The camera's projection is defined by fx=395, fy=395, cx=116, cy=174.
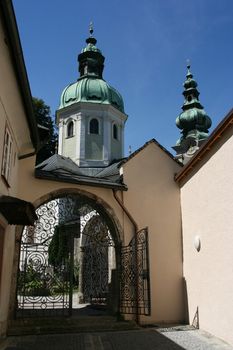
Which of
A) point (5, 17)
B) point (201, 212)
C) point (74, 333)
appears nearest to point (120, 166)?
point (201, 212)

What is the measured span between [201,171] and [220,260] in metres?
2.44

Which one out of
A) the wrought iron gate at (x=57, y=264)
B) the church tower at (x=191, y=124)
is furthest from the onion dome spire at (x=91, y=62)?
the wrought iron gate at (x=57, y=264)

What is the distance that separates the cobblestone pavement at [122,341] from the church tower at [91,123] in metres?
15.6

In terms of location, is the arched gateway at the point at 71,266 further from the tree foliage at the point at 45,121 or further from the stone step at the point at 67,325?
the tree foliage at the point at 45,121

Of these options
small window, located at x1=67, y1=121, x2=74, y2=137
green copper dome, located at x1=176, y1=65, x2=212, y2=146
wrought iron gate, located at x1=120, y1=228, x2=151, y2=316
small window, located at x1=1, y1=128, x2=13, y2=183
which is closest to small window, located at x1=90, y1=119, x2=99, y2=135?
small window, located at x1=67, y1=121, x2=74, y2=137

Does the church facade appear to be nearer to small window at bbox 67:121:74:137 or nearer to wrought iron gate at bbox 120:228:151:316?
wrought iron gate at bbox 120:228:151:316

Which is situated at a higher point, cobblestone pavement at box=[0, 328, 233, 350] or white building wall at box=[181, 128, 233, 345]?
white building wall at box=[181, 128, 233, 345]

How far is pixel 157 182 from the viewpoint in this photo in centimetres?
1153

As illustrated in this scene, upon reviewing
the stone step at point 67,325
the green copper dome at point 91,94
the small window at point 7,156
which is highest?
the green copper dome at point 91,94

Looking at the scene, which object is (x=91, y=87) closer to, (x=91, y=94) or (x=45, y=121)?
(x=91, y=94)

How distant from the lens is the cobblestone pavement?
7629 millimetres

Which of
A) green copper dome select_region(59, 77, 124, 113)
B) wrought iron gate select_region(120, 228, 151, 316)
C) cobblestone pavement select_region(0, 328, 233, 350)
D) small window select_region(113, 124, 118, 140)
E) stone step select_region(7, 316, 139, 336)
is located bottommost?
cobblestone pavement select_region(0, 328, 233, 350)

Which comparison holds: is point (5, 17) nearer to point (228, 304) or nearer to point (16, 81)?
point (16, 81)

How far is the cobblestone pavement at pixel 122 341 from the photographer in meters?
7.63
